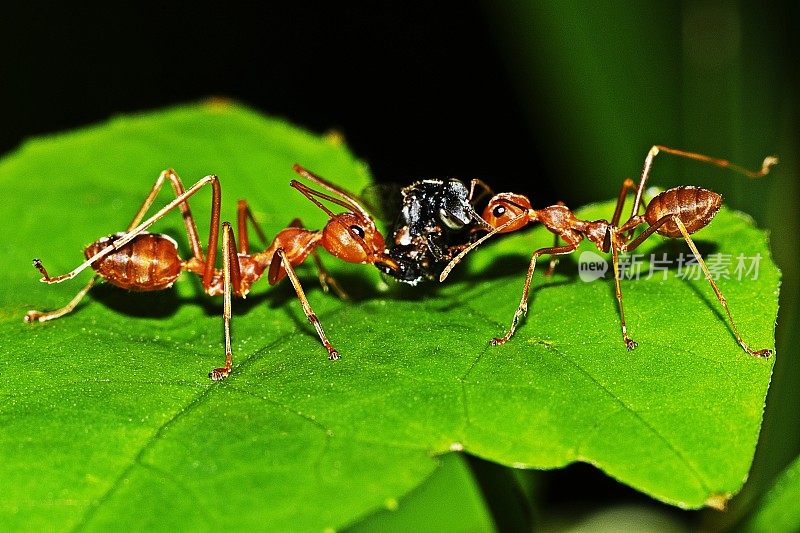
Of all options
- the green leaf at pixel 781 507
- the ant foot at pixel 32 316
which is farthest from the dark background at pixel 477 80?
the ant foot at pixel 32 316

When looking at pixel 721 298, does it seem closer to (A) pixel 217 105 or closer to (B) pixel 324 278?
(B) pixel 324 278

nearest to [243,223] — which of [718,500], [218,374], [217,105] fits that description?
[218,374]

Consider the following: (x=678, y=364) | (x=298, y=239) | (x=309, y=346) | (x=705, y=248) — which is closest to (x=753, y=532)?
(x=678, y=364)

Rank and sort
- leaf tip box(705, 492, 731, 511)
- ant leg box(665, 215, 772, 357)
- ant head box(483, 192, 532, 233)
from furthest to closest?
ant head box(483, 192, 532, 233) < ant leg box(665, 215, 772, 357) < leaf tip box(705, 492, 731, 511)

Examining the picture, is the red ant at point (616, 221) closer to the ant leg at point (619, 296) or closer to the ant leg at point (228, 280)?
the ant leg at point (619, 296)

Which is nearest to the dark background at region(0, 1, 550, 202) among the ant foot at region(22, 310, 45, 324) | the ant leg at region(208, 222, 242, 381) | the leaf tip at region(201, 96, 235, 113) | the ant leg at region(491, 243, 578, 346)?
the leaf tip at region(201, 96, 235, 113)

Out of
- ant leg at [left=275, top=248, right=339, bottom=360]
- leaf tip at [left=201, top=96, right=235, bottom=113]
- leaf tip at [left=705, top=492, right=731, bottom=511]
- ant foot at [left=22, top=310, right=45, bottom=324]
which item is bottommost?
leaf tip at [left=705, top=492, right=731, bottom=511]

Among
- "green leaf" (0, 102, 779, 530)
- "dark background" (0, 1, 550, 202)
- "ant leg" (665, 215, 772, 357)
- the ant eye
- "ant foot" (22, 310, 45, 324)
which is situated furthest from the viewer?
"dark background" (0, 1, 550, 202)

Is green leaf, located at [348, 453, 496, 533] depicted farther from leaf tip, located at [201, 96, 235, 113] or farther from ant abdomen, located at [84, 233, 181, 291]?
leaf tip, located at [201, 96, 235, 113]
